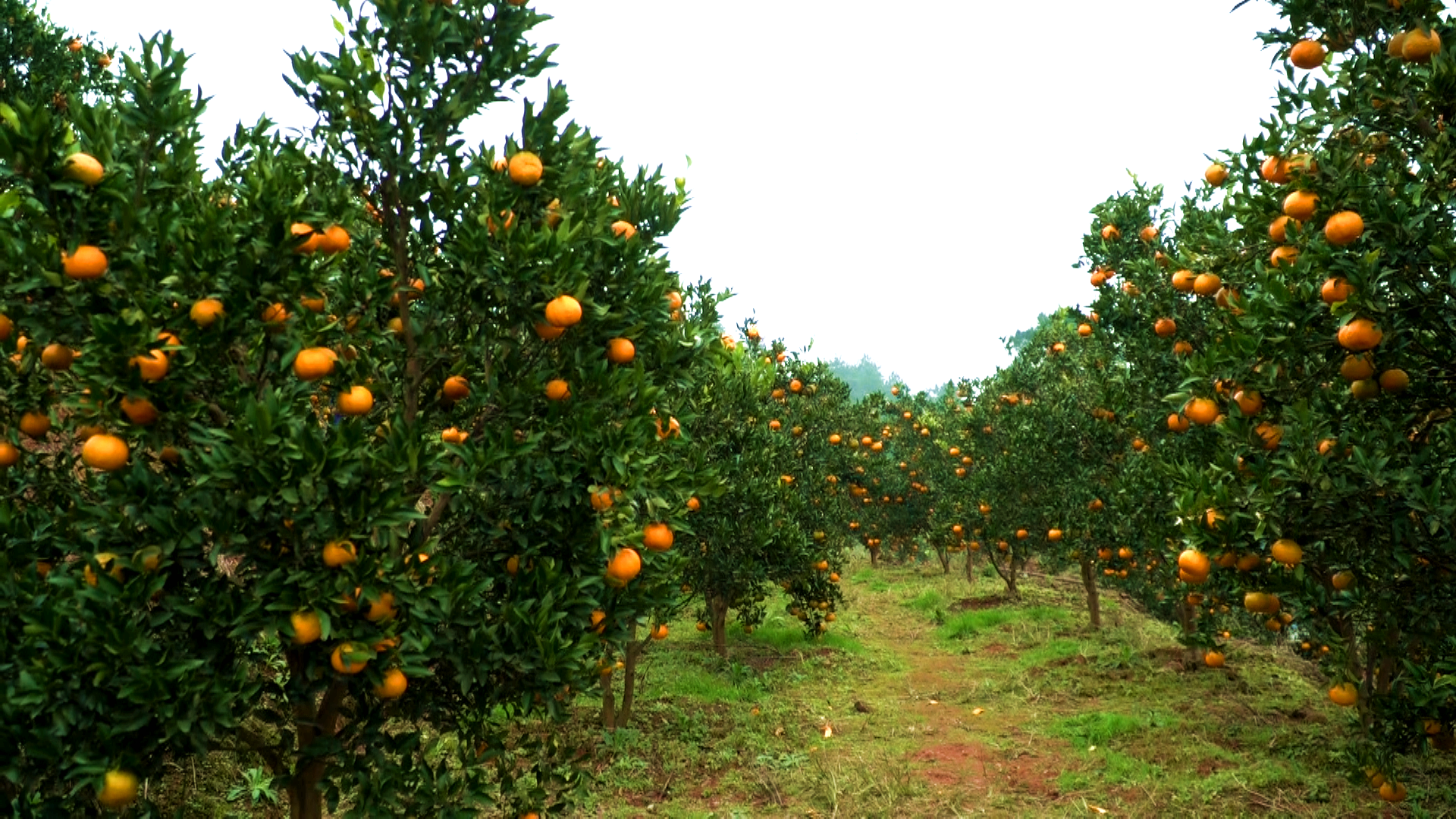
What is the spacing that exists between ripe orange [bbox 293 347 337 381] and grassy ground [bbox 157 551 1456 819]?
459 cm

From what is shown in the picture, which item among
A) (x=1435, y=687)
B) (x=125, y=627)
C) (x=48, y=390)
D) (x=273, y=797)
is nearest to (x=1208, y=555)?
(x=1435, y=687)

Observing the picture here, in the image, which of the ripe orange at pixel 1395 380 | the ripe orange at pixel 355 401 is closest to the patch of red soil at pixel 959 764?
the ripe orange at pixel 1395 380

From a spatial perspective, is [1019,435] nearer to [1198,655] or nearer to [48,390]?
[1198,655]

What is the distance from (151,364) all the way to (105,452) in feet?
1.11

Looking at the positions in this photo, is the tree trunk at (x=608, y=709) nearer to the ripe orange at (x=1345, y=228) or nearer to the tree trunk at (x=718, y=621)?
the tree trunk at (x=718, y=621)

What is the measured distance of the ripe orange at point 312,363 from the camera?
3553 millimetres

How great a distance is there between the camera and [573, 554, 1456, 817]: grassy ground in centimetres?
768

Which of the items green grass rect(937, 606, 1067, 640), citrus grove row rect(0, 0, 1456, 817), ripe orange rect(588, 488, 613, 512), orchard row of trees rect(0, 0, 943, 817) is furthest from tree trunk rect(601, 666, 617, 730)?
green grass rect(937, 606, 1067, 640)

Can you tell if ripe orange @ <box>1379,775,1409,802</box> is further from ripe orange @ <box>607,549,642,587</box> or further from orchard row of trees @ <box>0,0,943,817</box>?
ripe orange @ <box>607,549,642,587</box>

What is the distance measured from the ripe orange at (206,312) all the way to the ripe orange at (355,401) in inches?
25.3

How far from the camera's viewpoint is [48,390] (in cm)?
380

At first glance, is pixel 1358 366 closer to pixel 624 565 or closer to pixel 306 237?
pixel 624 565

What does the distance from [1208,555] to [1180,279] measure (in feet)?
7.84

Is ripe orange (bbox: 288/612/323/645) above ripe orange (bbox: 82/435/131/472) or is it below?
below
